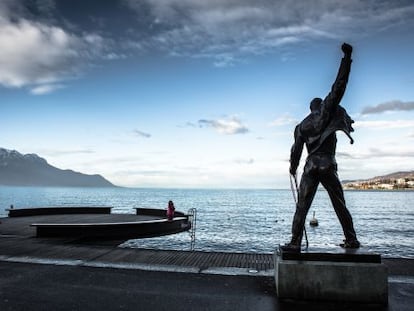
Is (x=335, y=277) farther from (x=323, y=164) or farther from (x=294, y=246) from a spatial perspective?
(x=323, y=164)

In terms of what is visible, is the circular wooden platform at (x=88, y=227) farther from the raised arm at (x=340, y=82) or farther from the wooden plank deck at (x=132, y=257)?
the raised arm at (x=340, y=82)

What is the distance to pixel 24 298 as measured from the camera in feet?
19.4

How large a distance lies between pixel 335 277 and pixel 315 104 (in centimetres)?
301

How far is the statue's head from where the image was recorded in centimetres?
667

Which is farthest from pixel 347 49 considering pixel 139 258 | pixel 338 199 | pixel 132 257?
pixel 132 257

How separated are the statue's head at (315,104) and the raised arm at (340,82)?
44 centimetres

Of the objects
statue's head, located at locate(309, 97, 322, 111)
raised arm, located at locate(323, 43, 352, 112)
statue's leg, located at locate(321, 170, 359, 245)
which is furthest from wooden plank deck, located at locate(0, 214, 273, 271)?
raised arm, located at locate(323, 43, 352, 112)

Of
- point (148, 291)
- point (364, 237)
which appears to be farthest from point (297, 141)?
point (364, 237)

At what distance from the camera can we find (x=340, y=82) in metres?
5.87

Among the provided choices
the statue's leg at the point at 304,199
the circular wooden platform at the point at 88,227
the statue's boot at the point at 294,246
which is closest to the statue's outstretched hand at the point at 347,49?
the statue's leg at the point at 304,199

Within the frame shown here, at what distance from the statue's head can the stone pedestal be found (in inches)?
101

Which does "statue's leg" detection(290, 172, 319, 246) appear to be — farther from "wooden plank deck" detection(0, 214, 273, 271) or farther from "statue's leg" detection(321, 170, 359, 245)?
"wooden plank deck" detection(0, 214, 273, 271)

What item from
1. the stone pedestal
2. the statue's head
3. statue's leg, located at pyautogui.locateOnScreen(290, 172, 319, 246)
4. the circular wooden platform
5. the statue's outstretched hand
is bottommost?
the circular wooden platform

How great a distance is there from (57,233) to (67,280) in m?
8.00
